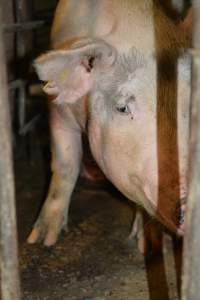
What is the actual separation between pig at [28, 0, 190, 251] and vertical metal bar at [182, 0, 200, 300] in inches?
24.9

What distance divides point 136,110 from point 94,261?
41.3 inches

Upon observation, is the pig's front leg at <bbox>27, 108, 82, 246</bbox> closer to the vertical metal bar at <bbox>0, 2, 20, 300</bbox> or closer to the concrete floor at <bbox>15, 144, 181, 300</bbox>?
the concrete floor at <bbox>15, 144, 181, 300</bbox>

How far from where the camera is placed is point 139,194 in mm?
2617

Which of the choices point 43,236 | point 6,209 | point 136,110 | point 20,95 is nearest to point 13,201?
point 6,209

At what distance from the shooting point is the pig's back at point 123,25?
102 inches

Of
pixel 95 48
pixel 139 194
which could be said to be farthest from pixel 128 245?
pixel 95 48

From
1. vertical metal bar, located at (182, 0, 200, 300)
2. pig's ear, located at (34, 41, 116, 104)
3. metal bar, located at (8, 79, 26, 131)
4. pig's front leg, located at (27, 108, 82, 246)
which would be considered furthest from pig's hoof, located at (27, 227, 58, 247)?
vertical metal bar, located at (182, 0, 200, 300)

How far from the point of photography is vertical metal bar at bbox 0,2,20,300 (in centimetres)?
157

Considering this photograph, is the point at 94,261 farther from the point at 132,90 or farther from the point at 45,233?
the point at 132,90

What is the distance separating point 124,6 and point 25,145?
2061 millimetres

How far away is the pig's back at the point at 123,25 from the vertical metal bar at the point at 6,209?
3.52ft

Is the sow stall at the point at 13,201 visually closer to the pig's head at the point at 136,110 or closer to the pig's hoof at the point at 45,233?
the pig's head at the point at 136,110

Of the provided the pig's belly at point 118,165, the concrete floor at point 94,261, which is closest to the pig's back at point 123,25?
A: the pig's belly at point 118,165

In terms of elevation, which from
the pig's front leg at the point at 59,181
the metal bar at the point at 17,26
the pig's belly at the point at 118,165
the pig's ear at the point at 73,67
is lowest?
the pig's front leg at the point at 59,181
